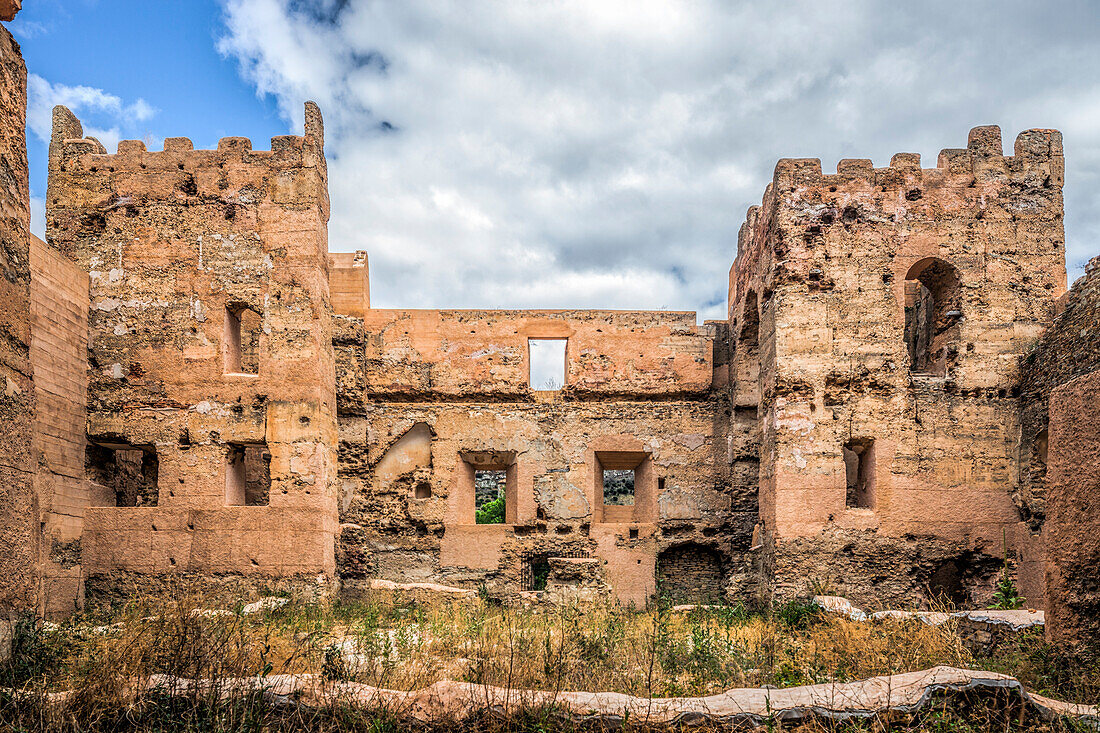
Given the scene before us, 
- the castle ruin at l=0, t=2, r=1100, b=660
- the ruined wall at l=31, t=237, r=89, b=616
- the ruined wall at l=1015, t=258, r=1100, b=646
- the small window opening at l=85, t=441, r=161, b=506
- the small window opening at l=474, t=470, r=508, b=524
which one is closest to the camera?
the ruined wall at l=1015, t=258, r=1100, b=646

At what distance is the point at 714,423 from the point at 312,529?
6382mm

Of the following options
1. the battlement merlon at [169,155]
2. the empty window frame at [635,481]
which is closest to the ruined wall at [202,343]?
the battlement merlon at [169,155]

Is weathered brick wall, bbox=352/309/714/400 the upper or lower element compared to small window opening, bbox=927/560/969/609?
upper

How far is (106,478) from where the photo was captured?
11.7 meters

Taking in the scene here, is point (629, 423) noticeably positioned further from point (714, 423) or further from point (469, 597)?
point (469, 597)

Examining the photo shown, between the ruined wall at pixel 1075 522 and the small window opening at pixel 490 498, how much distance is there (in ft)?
51.4

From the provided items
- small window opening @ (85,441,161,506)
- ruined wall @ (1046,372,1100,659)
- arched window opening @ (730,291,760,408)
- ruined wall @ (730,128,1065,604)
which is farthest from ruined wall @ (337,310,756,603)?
ruined wall @ (1046,372,1100,659)

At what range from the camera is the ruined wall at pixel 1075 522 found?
4.90m

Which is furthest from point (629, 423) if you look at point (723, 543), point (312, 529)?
point (312, 529)

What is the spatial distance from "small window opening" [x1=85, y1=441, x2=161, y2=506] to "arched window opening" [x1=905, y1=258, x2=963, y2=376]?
11193 millimetres

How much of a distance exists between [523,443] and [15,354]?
319 inches

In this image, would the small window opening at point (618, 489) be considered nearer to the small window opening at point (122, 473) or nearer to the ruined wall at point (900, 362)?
the ruined wall at point (900, 362)

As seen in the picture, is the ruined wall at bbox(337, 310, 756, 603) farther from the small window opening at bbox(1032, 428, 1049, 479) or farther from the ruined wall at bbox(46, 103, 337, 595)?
the small window opening at bbox(1032, 428, 1049, 479)

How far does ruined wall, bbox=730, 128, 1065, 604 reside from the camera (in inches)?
420
